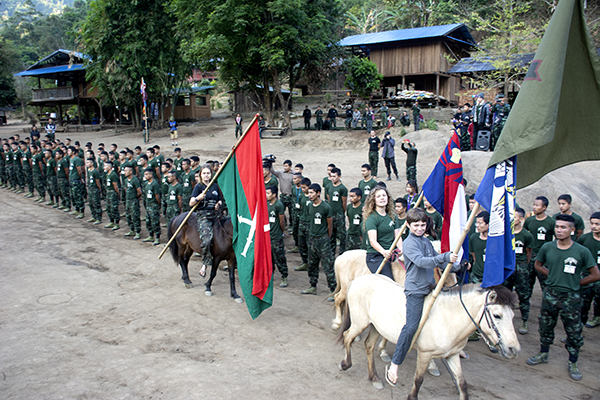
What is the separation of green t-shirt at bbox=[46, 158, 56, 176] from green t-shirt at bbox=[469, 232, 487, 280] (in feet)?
49.2

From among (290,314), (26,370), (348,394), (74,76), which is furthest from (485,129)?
(74,76)

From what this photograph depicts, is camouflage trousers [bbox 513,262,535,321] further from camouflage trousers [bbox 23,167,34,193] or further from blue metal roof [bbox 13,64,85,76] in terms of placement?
blue metal roof [bbox 13,64,85,76]

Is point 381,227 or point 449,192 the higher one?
point 449,192

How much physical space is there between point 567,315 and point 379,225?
2779 mm

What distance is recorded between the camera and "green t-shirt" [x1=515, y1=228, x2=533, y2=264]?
673 centimetres

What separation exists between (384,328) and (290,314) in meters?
2.65

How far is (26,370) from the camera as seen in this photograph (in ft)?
17.8

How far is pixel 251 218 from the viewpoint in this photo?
6949 mm

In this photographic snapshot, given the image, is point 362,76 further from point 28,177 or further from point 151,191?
point 28,177

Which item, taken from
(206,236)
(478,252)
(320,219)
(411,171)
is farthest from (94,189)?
(478,252)

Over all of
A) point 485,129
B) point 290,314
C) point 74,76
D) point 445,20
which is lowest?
point 290,314

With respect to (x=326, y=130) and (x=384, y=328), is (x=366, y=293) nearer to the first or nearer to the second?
(x=384, y=328)

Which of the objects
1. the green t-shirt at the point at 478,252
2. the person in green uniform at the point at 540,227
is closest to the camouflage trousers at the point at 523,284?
the person in green uniform at the point at 540,227

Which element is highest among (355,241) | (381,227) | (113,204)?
(381,227)
